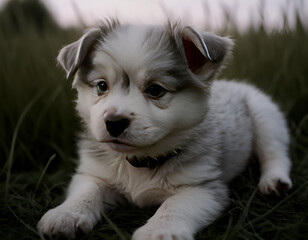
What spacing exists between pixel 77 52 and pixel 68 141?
1854mm

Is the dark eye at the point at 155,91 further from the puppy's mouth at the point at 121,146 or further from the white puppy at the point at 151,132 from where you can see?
the puppy's mouth at the point at 121,146

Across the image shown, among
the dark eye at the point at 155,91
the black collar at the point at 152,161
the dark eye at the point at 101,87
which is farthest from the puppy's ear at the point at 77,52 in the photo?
the black collar at the point at 152,161

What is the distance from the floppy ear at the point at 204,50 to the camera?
2.52 meters

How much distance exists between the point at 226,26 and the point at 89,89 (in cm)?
319

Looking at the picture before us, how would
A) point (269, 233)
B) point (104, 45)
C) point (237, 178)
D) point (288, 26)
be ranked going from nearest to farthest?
1. point (269, 233)
2. point (104, 45)
3. point (237, 178)
4. point (288, 26)

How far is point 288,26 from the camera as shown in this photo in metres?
5.03

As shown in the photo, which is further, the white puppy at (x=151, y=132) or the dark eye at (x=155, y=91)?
the dark eye at (x=155, y=91)

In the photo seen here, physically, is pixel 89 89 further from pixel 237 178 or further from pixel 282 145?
pixel 282 145

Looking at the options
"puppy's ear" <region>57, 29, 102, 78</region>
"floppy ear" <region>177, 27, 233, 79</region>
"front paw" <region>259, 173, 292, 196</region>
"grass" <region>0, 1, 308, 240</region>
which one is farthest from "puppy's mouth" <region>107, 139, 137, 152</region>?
"front paw" <region>259, 173, 292, 196</region>

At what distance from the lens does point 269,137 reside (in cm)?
370

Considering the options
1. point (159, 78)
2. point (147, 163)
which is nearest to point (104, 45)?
point (159, 78)

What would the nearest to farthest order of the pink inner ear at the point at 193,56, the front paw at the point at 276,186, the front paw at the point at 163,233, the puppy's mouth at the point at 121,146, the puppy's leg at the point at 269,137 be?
1. the front paw at the point at 163,233
2. the puppy's mouth at the point at 121,146
3. the pink inner ear at the point at 193,56
4. the front paw at the point at 276,186
5. the puppy's leg at the point at 269,137

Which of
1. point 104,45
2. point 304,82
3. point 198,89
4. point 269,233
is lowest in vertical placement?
point 304,82

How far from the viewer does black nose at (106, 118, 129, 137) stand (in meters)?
2.27
